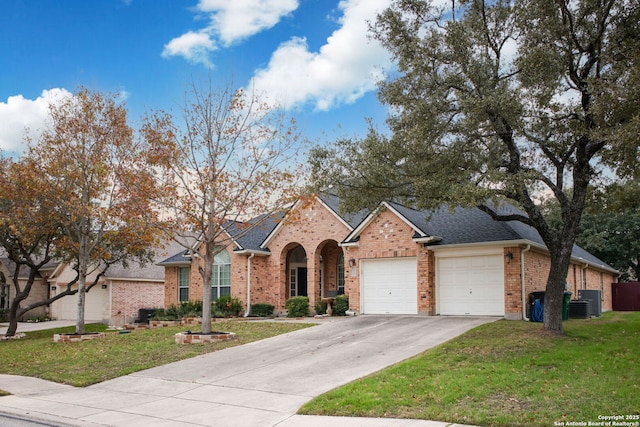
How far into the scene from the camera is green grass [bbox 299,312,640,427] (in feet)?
28.0

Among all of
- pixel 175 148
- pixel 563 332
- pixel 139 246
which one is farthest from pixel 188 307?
pixel 563 332

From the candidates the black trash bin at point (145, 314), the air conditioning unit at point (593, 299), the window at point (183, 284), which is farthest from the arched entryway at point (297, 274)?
the air conditioning unit at point (593, 299)

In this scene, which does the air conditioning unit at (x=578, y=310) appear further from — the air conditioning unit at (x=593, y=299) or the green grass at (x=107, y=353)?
the green grass at (x=107, y=353)

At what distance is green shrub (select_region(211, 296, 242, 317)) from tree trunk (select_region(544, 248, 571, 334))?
14.7 meters

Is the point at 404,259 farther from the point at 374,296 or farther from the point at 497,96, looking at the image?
the point at 497,96

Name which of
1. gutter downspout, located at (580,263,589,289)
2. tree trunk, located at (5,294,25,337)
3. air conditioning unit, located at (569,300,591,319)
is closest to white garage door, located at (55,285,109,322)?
tree trunk, located at (5,294,25,337)

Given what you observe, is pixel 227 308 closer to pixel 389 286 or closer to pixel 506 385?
pixel 389 286

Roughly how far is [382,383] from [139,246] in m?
15.2

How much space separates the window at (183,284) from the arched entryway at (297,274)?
17.9ft

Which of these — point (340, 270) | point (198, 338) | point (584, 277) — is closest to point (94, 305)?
point (340, 270)

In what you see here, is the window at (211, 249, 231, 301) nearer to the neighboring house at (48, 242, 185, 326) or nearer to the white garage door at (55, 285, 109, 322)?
the neighboring house at (48, 242, 185, 326)

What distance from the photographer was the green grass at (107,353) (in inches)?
560

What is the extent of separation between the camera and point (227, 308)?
2652cm

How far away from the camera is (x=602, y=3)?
563 inches
